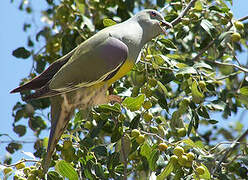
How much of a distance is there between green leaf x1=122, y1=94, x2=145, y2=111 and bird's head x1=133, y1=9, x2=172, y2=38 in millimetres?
512

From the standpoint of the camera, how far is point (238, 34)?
2527 mm

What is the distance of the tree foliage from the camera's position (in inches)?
86.4

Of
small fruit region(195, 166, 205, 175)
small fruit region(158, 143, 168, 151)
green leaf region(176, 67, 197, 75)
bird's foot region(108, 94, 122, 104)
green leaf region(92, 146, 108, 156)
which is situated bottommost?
green leaf region(92, 146, 108, 156)

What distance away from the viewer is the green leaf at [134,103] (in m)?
2.18

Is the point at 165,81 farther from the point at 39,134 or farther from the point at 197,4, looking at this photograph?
the point at 39,134

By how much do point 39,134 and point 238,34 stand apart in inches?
60.0

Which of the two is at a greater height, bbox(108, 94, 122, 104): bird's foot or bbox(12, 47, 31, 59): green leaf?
bbox(108, 94, 122, 104): bird's foot

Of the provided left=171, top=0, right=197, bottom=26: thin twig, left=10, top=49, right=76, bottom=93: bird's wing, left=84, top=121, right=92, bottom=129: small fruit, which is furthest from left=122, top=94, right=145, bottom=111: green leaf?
left=171, top=0, right=197, bottom=26: thin twig

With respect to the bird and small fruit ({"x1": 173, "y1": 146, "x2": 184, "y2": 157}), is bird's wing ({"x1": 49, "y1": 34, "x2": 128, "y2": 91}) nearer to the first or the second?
the bird

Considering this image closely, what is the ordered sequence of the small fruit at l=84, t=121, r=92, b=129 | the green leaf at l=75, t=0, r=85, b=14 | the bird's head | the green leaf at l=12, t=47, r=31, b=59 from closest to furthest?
the small fruit at l=84, t=121, r=92, b=129 → the bird's head → the green leaf at l=75, t=0, r=85, b=14 → the green leaf at l=12, t=47, r=31, b=59

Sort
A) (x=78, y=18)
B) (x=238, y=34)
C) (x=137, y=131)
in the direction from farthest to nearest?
1. (x=78, y=18)
2. (x=238, y=34)
3. (x=137, y=131)

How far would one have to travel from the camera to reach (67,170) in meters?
2.13

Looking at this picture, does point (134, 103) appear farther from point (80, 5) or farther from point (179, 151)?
point (80, 5)

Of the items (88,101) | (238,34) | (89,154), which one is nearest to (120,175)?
(89,154)
